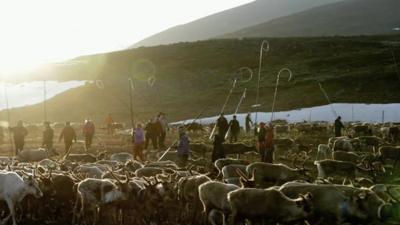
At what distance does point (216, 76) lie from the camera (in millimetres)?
79625

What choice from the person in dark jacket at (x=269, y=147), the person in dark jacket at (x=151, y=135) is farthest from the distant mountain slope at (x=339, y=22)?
the person in dark jacket at (x=269, y=147)

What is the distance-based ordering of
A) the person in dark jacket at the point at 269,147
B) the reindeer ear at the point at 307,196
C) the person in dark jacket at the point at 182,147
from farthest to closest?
the person in dark jacket at the point at 269,147 < the person in dark jacket at the point at 182,147 < the reindeer ear at the point at 307,196

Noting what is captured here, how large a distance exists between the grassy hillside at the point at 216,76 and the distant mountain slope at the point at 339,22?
41.7 m

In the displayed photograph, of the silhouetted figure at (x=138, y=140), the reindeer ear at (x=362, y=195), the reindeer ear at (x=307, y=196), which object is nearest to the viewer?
the reindeer ear at (x=307, y=196)

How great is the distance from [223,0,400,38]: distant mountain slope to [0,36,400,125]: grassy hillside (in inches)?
1642

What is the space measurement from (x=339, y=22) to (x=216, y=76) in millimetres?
77179

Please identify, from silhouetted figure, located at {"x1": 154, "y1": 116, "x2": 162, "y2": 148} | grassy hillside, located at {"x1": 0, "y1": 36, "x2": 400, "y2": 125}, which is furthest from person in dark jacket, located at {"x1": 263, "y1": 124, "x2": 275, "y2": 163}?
grassy hillside, located at {"x1": 0, "y1": 36, "x2": 400, "y2": 125}

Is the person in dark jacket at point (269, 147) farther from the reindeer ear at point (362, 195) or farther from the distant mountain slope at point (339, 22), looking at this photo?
the distant mountain slope at point (339, 22)

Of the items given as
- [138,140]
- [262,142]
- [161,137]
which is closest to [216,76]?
[161,137]

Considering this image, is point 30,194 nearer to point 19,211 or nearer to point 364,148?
point 19,211

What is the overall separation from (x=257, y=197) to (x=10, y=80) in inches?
3826

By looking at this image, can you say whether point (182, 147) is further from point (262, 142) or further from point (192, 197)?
point (192, 197)

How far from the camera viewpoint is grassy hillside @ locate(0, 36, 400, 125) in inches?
2473

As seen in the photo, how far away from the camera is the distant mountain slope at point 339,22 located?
447 feet
